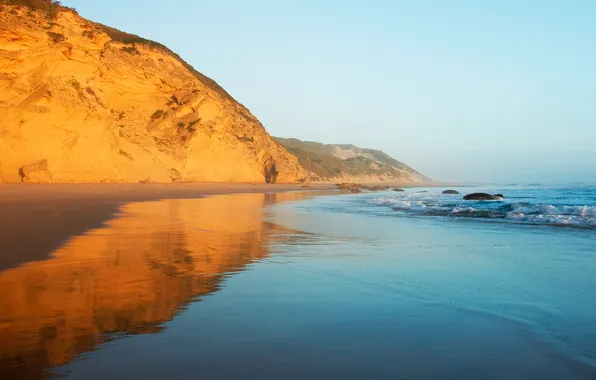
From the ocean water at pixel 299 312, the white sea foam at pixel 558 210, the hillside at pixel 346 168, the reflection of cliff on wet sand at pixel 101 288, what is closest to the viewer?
the ocean water at pixel 299 312

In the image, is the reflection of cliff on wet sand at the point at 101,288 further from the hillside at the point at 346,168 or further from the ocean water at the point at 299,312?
the hillside at the point at 346,168

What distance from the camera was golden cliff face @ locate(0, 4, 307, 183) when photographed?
29.1 metres

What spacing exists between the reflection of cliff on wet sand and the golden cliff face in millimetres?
23834

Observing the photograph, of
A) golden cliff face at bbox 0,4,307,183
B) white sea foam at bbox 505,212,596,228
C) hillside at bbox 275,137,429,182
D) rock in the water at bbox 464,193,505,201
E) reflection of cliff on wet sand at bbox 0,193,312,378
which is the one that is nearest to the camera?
reflection of cliff on wet sand at bbox 0,193,312,378

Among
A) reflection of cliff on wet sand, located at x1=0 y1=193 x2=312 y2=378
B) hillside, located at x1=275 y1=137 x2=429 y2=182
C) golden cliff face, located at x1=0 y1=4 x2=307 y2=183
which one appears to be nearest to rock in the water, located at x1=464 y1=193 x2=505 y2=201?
reflection of cliff on wet sand, located at x1=0 y1=193 x2=312 y2=378

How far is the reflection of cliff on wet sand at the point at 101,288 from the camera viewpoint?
3252 millimetres

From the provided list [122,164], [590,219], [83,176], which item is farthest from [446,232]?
[122,164]

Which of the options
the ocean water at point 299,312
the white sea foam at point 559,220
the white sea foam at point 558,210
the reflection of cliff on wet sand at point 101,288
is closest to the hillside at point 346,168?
the white sea foam at point 558,210

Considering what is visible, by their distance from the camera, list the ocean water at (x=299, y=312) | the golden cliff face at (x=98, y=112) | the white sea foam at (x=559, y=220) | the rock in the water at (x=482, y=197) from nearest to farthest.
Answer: the ocean water at (x=299, y=312) → the white sea foam at (x=559, y=220) → the rock in the water at (x=482, y=197) → the golden cliff face at (x=98, y=112)

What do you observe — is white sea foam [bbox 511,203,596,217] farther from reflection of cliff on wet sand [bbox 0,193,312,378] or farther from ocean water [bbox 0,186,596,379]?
reflection of cliff on wet sand [bbox 0,193,312,378]

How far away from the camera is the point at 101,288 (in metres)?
5.04

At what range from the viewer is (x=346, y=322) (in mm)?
3896

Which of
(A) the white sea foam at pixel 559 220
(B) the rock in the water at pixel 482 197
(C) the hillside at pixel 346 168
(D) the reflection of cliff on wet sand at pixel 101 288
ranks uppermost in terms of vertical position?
(C) the hillside at pixel 346 168

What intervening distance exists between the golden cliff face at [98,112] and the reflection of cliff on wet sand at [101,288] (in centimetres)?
2383
